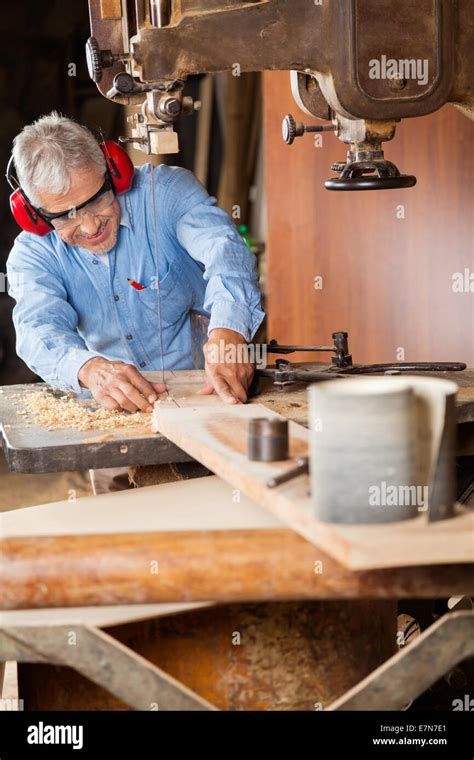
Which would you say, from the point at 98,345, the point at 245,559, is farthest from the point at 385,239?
the point at 245,559

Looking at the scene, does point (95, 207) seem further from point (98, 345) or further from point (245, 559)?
point (245, 559)

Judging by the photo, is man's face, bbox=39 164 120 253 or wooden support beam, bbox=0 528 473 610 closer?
wooden support beam, bbox=0 528 473 610

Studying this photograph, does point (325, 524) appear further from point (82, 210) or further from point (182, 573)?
point (82, 210)

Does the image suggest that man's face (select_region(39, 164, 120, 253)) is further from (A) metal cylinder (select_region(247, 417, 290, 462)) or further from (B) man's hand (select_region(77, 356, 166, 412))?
(A) metal cylinder (select_region(247, 417, 290, 462))

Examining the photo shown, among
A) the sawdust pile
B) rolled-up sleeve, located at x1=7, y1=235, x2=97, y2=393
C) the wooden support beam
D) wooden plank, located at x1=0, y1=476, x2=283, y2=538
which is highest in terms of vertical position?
rolled-up sleeve, located at x1=7, y1=235, x2=97, y2=393

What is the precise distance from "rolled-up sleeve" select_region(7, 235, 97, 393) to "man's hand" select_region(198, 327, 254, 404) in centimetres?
33

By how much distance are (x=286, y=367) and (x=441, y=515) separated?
149 cm

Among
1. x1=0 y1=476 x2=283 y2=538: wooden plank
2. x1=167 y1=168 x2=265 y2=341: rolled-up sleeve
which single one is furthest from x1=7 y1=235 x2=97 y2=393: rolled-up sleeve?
x1=0 y1=476 x2=283 y2=538: wooden plank

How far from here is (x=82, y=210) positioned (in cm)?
292

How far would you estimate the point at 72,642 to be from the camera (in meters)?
1.52

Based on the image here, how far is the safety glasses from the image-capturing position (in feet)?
9.44

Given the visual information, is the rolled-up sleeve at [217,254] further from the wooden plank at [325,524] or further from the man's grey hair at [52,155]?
the wooden plank at [325,524]

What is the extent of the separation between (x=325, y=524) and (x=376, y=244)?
295cm

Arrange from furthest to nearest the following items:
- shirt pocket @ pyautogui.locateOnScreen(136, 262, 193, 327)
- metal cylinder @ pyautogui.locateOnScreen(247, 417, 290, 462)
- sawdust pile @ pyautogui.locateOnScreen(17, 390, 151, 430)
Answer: shirt pocket @ pyautogui.locateOnScreen(136, 262, 193, 327) → sawdust pile @ pyautogui.locateOnScreen(17, 390, 151, 430) → metal cylinder @ pyautogui.locateOnScreen(247, 417, 290, 462)
